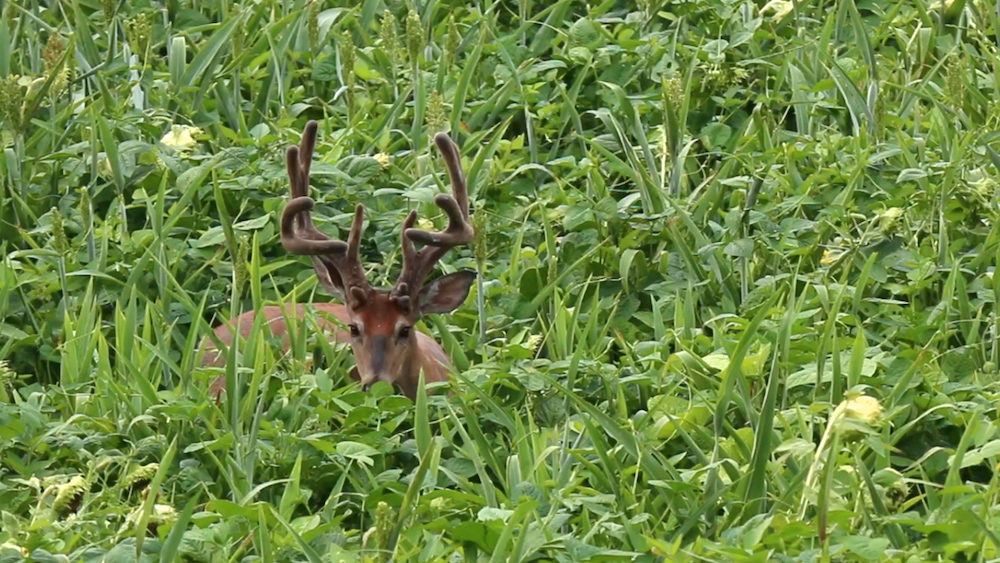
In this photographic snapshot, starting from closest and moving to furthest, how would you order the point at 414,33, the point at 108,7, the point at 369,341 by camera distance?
1. the point at 369,341
2. the point at 414,33
3. the point at 108,7

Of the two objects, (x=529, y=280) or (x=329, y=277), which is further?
(x=529, y=280)

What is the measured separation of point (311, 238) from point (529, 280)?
2.49 ft

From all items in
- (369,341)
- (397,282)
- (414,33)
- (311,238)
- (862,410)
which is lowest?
(369,341)

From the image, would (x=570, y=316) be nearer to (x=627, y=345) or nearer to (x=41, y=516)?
(x=627, y=345)

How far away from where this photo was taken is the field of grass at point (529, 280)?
14.4 ft

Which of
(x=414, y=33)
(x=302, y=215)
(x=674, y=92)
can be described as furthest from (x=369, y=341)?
(x=674, y=92)

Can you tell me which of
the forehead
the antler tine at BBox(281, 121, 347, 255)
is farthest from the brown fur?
the antler tine at BBox(281, 121, 347, 255)

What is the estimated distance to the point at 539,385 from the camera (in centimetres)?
515

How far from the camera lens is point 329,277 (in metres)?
6.05

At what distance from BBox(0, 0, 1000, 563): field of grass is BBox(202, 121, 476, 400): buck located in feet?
0.37

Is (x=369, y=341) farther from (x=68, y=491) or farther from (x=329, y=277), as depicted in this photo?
(x=68, y=491)

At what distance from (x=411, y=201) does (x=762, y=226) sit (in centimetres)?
132

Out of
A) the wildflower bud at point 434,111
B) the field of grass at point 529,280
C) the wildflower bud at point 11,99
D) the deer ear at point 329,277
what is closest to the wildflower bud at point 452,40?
the field of grass at point 529,280

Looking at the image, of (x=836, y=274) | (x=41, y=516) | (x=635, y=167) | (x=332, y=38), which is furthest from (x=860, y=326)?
(x=332, y=38)
